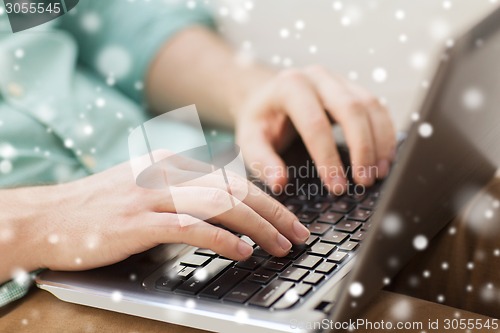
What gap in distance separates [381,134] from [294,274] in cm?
29

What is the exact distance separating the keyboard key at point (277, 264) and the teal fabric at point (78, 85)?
33 cm

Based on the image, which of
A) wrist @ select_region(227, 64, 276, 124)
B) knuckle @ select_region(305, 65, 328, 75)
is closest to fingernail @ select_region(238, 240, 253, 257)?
knuckle @ select_region(305, 65, 328, 75)

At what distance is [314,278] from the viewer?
523mm

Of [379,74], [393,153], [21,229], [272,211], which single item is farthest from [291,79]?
[379,74]

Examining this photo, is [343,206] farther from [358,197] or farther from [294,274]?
[294,274]

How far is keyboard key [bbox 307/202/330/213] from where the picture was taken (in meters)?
0.68

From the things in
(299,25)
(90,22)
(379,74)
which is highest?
(90,22)

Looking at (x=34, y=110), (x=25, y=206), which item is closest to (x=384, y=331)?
(x=25, y=206)

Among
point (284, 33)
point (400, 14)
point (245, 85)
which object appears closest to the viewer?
point (245, 85)

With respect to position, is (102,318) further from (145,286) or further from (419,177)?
(419,177)

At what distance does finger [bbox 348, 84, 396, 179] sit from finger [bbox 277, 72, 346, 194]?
5 centimetres

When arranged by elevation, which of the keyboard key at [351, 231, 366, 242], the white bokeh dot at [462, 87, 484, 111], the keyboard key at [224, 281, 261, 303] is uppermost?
the white bokeh dot at [462, 87, 484, 111]

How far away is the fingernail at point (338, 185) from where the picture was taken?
2.36 ft

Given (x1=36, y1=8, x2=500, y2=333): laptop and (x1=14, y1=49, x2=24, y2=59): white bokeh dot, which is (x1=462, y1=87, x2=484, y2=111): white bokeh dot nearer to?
(x1=36, y1=8, x2=500, y2=333): laptop
